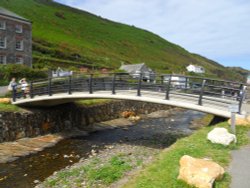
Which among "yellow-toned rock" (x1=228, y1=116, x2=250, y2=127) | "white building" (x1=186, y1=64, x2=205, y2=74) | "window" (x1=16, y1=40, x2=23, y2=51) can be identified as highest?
"window" (x1=16, y1=40, x2=23, y2=51)

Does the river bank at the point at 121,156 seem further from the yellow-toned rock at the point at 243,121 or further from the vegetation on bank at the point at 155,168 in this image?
the yellow-toned rock at the point at 243,121

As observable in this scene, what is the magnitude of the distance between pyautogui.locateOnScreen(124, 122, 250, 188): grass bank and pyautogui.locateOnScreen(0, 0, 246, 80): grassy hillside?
6633cm

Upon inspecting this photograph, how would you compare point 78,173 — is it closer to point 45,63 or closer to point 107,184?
point 107,184

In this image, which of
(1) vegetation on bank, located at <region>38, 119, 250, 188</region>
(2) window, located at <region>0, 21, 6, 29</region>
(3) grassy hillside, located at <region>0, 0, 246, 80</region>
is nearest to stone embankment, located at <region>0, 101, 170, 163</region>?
(1) vegetation on bank, located at <region>38, 119, 250, 188</region>

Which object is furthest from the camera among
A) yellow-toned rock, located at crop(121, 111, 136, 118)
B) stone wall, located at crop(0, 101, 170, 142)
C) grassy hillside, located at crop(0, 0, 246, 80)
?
grassy hillside, located at crop(0, 0, 246, 80)

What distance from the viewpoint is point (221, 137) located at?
11.9 meters

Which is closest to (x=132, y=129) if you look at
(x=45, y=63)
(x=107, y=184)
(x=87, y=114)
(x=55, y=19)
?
(x=87, y=114)

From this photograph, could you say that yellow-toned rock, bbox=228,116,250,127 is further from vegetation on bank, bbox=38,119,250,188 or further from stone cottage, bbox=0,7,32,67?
stone cottage, bbox=0,7,32,67

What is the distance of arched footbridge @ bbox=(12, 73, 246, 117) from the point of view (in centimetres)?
1700

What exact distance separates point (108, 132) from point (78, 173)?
13.3m

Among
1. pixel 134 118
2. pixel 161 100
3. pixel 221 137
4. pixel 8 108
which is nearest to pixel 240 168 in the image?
pixel 221 137

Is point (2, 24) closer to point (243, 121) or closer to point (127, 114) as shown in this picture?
point (127, 114)

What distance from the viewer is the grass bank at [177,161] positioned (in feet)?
28.6

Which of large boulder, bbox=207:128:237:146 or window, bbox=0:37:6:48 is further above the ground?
window, bbox=0:37:6:48
